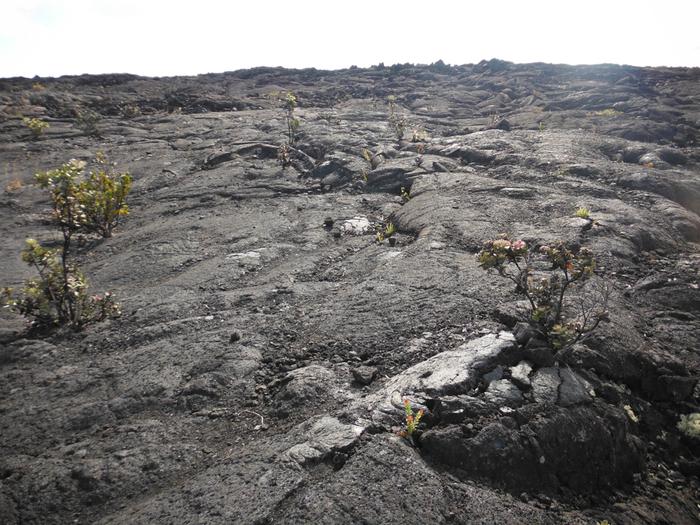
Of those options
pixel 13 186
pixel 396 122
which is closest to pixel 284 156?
pixel 396 122

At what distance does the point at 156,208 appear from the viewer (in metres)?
12.0

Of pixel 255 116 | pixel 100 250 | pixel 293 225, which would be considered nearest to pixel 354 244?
pixel 293 225

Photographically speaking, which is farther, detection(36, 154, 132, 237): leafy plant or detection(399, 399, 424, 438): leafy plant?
detection(36, 154, 132, 237): leafy plant

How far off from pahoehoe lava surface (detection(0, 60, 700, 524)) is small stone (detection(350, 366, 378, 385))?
0.10 ft

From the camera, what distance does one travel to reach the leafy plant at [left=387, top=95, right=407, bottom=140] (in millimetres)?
18484

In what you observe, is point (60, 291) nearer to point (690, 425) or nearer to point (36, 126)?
point (690, 425)

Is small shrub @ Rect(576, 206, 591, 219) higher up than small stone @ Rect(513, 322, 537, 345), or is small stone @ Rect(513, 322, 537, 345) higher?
small shrub @ Rect(576, 206, 591, 219)

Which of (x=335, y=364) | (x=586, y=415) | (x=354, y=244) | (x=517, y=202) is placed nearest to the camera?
(x=586, y=415)

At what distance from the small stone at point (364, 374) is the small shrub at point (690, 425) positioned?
11.8 feet

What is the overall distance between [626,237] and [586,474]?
6014 mm

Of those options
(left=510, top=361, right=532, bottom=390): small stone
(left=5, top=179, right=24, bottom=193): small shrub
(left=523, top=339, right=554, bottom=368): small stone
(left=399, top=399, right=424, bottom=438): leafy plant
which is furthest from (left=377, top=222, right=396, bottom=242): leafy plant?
(left=5, top=179, right=24, bottom=193): small shrub

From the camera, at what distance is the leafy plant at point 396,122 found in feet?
60.6

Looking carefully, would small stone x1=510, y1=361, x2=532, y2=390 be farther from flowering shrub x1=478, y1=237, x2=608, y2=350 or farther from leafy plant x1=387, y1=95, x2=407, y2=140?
leafy plant x1=387, y1=95, x2=407, y2=140

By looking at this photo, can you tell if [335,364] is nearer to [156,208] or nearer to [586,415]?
[586,415]
